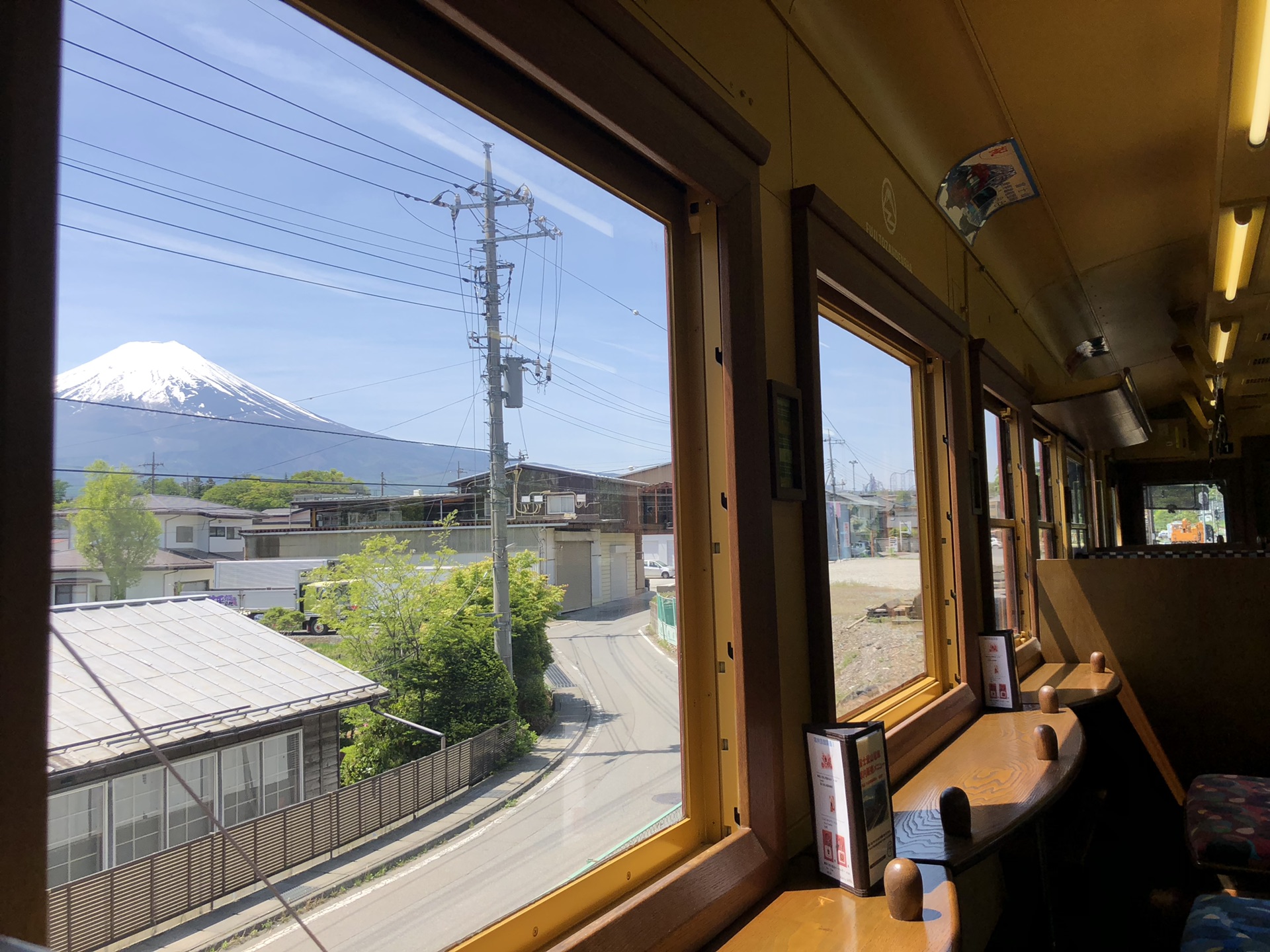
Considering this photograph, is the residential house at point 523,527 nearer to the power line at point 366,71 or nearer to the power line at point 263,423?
the power line at point 263,423

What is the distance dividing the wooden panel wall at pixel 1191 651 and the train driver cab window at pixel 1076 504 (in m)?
1.93

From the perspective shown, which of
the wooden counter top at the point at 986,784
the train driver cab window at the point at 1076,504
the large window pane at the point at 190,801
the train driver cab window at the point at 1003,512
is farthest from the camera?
the train driver cab window at the point at 1076,504

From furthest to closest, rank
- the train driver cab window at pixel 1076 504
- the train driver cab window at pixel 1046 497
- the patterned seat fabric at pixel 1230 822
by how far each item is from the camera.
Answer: the train driver cab window at pixel 1076 504
the train driver cab window at pixel 1046 497
the patterned seat fabric at pixel 1230 822

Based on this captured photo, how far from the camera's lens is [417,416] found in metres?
A: 1.00

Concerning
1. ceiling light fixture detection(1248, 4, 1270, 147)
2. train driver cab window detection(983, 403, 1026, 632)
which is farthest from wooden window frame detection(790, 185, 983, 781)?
ceiling light fixture detection(1248, 4, 1270, 147)

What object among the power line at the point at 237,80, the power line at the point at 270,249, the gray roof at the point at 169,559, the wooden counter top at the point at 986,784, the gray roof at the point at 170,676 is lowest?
the wooden counter top at the point at 986,784

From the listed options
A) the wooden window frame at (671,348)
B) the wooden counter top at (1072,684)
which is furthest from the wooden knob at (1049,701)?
the wooden window frame at (671,348)

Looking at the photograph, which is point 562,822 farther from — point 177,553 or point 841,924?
point 177,553

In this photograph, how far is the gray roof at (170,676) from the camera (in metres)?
0.66

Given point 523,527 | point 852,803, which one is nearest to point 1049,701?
point 852,803

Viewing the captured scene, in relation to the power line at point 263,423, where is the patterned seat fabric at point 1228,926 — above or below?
below

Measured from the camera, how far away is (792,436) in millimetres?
1712

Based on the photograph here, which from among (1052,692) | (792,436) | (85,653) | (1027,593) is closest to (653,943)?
(85,653)

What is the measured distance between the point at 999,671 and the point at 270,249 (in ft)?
9.72
